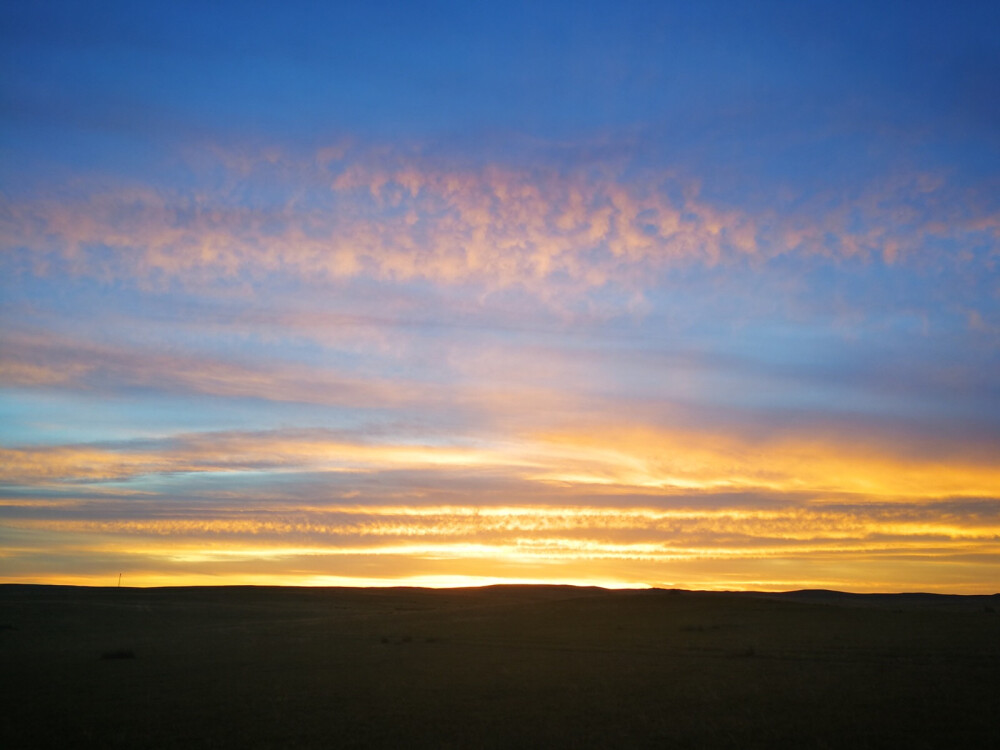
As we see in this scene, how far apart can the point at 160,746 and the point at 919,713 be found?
54.5ft

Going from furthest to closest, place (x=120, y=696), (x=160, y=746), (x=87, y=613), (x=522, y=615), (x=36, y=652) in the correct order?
1. (x=87, y=613)
2. (x=522, y=615)
3. (x=36, y=652)
4. (x=120, y=696)
5. (x=160, y=746)

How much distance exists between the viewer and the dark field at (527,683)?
17.0 meters

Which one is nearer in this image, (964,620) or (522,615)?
(964,620)

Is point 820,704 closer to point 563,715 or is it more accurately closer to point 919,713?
point 919,713

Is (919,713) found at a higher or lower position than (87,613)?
higher

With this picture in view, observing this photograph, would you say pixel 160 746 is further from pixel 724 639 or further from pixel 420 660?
pixel 724 639

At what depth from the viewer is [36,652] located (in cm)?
3775

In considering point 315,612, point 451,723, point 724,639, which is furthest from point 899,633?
point 315,612

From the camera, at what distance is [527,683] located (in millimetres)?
24969

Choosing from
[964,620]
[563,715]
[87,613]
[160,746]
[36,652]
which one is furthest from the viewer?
[87,613]

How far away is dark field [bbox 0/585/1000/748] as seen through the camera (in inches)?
670

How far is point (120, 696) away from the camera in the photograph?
23.1 m

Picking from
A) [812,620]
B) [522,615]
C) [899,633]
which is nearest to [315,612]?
[522,615]

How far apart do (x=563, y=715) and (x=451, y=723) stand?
280 centimetres
